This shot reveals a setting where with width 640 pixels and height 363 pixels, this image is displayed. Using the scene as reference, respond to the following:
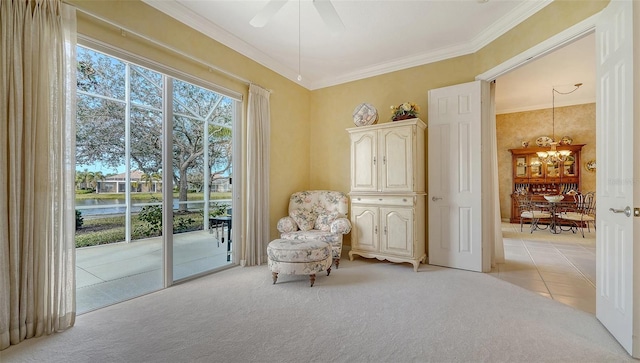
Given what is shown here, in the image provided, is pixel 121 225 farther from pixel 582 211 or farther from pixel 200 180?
pixel 582 211

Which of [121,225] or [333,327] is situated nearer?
[333,327]

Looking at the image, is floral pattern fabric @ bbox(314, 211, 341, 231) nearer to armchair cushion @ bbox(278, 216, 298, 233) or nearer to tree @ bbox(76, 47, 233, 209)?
armchair cushion @ bbox(278, 216, 298, 233)

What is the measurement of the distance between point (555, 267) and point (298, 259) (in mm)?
3547

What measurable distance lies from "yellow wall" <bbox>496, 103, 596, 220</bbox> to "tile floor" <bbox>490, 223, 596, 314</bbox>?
7.50ft

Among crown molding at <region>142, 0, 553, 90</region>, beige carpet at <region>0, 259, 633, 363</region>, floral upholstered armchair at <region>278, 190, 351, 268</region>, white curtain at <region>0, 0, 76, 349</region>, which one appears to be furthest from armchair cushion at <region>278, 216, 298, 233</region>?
crown molding at <region>142, 0, 553, 90</region>

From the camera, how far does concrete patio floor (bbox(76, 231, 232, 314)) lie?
2.79m

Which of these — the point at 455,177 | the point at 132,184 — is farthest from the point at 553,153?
the point at 132,184

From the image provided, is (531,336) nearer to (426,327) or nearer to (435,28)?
(426,327)

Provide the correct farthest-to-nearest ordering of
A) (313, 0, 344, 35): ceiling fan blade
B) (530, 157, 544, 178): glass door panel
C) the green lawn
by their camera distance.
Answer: (530, 157, 544, 178): glass door panel
the green lawn
(313, 0, 344, 35): ceiling fan blade

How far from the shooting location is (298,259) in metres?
2.99

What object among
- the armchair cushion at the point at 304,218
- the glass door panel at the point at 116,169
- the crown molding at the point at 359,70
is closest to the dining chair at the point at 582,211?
the crown molding at the point at 359,70

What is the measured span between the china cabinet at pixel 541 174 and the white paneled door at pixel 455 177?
5527mm

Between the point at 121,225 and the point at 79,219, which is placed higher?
the point at 79,219

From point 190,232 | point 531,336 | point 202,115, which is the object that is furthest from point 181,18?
point 531,336
